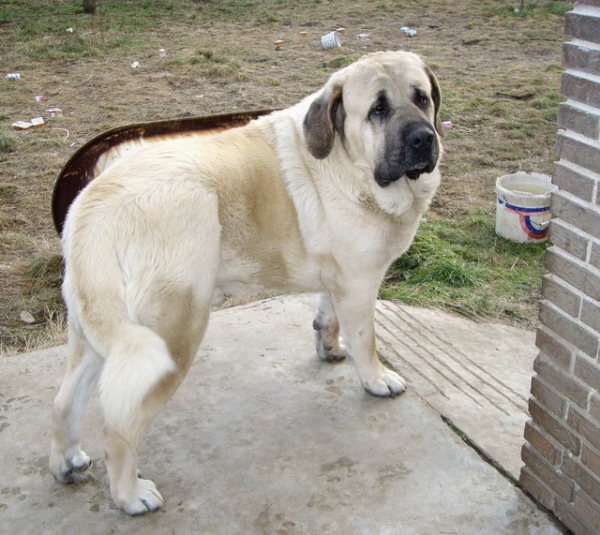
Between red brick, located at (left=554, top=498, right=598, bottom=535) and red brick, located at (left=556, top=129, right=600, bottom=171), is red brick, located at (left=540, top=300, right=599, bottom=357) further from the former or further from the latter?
red brick, located at (left=554, top=498, right=598, bottom=535)

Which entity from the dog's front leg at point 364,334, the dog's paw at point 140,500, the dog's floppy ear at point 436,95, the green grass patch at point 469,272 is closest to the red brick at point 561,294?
the dog's front leg at point 364,334

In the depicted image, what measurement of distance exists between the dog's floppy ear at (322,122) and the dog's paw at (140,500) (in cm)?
159

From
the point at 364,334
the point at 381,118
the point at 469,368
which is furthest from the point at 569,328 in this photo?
the point at 469,368

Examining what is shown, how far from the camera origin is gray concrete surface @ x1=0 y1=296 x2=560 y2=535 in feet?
9.20

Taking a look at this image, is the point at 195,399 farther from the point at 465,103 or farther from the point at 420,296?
the point at 465,103

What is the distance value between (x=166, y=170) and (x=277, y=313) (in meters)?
1.56

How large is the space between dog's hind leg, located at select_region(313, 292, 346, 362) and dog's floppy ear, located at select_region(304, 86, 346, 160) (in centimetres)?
86

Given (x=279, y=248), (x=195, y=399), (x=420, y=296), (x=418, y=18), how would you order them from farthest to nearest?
(x=418, y=18) → (x=420, y=296) → (x=195, y=399) → (x=279, y=248)

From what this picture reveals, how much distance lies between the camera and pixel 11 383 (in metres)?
3.63

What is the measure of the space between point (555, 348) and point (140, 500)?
170 cm

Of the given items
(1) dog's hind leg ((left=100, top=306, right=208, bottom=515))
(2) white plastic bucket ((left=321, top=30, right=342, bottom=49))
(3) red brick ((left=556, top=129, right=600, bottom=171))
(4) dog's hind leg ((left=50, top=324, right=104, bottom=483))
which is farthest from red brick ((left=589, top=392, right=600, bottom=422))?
(2) white plastic bucket ((left=321, top=30, right=342, bottom=49))

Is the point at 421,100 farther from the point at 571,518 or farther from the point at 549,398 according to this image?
the point at 571,518

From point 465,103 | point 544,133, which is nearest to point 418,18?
point 465,103

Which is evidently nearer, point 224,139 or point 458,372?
point 224,139
